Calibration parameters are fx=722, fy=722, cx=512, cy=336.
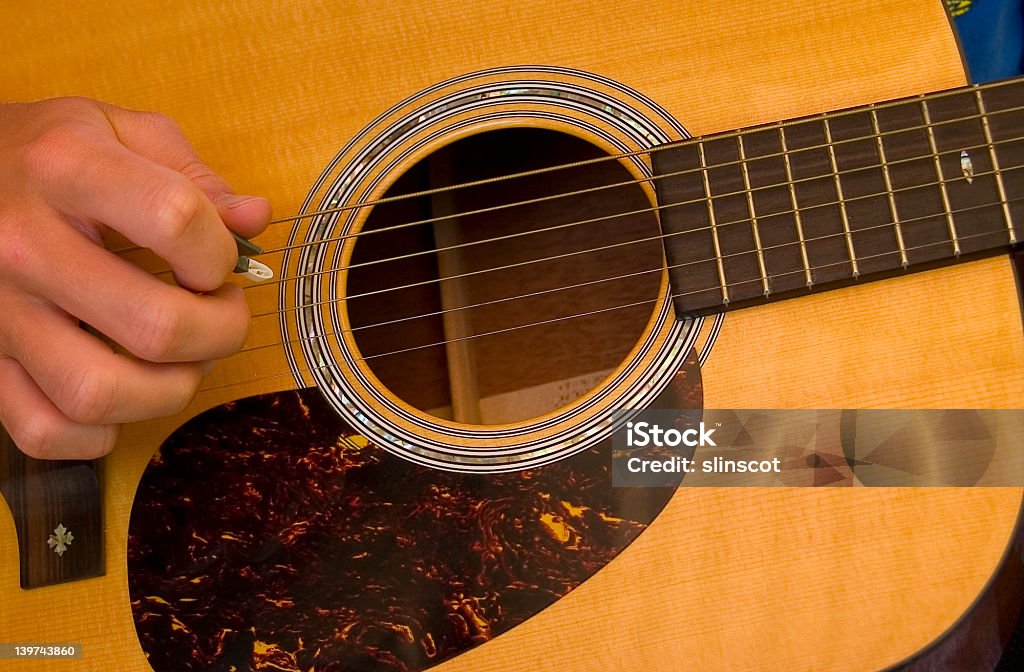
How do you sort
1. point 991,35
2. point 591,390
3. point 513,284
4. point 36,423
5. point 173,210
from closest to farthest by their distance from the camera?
point 173,210
point 36,423
point 591,390
point 991,35
point 513,284

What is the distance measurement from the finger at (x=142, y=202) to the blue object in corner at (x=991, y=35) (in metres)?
0.95

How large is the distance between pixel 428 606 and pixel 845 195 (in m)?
0.60

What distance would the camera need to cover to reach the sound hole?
3.32 feet

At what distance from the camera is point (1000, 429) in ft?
2.33

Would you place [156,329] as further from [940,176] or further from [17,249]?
[940,176]

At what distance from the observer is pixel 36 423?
67 cm

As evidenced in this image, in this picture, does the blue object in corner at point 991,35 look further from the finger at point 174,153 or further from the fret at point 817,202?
the finger at point 174,153

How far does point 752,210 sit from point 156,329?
58 cm

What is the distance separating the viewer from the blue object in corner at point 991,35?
935 millimetres

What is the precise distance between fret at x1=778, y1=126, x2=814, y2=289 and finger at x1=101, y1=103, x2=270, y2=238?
522mm

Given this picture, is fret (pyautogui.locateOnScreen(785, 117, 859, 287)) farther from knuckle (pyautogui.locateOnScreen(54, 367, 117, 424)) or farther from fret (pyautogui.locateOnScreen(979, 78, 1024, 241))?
knuckle (pyautogui.locateOnScreen(54, 367, 117, 424))

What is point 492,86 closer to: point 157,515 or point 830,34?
point 830,34

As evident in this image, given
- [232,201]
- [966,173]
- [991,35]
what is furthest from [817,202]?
[232,201]

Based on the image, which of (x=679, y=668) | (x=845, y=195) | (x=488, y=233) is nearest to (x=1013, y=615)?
(x=679, y=668)
